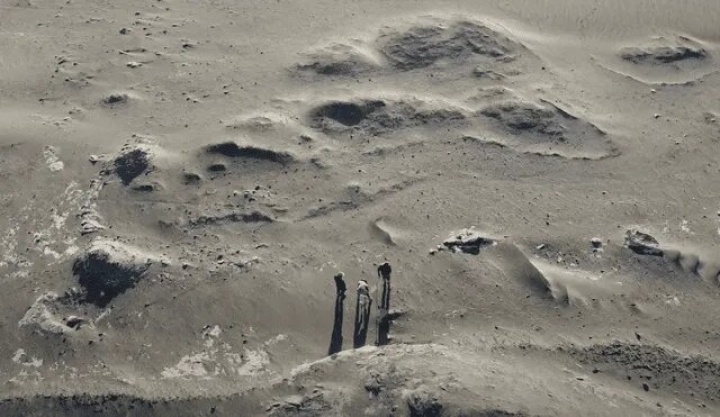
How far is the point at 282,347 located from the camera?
337 inches

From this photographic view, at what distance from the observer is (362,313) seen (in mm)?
8961

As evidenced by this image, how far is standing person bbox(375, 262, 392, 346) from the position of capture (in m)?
8.74

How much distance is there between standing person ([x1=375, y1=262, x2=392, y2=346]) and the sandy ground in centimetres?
10

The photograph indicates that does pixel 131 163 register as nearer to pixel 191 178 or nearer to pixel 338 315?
pixel 191 178

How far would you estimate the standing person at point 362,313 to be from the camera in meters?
8.73

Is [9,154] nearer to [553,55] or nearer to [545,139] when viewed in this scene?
[545,139]

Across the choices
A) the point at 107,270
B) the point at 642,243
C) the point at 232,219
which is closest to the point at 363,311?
the point at 232,219

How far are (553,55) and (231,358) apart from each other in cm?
907

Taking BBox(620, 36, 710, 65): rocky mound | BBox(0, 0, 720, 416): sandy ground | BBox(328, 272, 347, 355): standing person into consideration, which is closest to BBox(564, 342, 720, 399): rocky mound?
BBox(0, 0, 720, 416): sandy ground

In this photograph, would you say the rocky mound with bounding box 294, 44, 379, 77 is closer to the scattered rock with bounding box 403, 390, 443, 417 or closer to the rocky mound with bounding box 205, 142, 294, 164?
the rocky mound with bounding box 205, 142, 294, 164

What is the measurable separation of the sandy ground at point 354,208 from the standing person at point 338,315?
6 cm

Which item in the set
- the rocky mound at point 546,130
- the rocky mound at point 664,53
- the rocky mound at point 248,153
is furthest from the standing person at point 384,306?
the rocky mound at point 664,53

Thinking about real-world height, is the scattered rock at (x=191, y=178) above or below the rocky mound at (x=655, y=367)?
above

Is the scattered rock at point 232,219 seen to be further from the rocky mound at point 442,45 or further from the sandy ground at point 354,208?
the rocky mound at point 442,45
